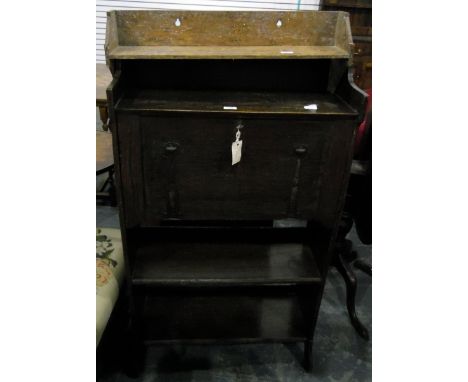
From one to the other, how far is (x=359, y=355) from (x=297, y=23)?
1364mm

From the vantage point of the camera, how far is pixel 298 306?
1.57 metres

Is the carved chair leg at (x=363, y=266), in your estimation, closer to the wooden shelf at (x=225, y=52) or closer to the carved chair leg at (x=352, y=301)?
the carved chair leg at (x=352, y=301)

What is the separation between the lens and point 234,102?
1.05 meters

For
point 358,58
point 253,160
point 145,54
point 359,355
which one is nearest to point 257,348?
point 359,355

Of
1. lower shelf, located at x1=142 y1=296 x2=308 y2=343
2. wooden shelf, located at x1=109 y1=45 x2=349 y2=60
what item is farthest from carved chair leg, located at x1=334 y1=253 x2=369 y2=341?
wooden shelf, located at x1=109 y1=45 x2=349 y2=60

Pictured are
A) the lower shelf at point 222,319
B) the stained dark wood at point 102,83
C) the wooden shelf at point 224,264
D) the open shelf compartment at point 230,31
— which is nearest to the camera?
the open shelf compartment at point 230,31

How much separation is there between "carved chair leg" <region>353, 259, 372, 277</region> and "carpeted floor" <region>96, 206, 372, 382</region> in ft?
1.15

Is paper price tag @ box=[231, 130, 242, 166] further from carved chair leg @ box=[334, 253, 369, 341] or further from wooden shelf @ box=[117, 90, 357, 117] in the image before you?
carved chair leg @ box=[334, 253, 369, 341]

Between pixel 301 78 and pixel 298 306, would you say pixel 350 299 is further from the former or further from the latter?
pixel 301 78

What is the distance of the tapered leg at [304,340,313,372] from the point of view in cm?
143

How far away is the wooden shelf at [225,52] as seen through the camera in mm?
970

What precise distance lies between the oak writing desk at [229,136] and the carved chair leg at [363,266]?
712mm

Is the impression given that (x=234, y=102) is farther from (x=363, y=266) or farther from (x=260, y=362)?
(x=363, y=266)

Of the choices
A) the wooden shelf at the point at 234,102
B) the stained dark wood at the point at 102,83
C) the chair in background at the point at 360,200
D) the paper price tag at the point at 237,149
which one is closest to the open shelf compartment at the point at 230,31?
the wooden shelf at the point at 234,102
